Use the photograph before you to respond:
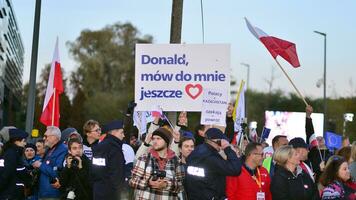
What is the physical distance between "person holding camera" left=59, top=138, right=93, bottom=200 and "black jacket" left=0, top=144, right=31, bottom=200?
0.81 m

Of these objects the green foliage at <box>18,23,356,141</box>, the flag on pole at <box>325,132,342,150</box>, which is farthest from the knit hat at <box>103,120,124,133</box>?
the green foliage at <box>18,23,356,141</box>

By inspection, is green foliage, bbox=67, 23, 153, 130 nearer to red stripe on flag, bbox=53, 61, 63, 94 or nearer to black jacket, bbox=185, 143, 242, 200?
red stripe on flag, bbox=53, 61, 63, 94

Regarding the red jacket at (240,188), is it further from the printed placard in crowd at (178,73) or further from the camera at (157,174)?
the printed placard in crowd at (178,73)

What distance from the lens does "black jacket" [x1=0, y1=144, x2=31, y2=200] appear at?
1020cm

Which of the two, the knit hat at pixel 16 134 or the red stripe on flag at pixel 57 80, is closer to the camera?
the knit hat at pixel 16 134

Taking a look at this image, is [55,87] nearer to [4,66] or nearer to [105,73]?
[4,66]

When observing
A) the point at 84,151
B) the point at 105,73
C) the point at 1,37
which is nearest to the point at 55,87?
the point at 84,151

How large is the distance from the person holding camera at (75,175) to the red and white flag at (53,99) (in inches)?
165

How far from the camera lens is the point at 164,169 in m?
8.14

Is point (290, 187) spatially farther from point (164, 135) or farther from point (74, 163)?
point (74, 163)

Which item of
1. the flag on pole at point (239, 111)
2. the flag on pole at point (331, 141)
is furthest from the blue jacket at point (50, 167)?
the flag on pole at point (331, 141)

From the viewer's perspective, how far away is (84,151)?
10.9 m

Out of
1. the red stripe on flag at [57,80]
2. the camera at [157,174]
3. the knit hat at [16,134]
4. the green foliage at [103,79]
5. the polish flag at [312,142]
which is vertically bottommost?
the camera at [157,174]

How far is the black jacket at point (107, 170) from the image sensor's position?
902cm
